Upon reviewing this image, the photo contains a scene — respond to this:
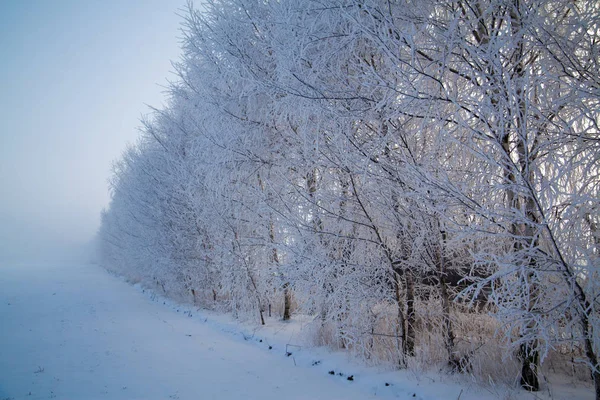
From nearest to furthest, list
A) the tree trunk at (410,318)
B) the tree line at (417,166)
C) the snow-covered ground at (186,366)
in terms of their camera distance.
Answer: the tree line at (417,166), the snow-covered ground at (186,366), the tree trunk at (410,318)

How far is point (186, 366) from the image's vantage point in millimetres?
4688

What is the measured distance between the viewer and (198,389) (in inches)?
151

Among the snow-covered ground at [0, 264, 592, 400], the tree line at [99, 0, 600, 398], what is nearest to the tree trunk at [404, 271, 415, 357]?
the tree line at [99, 0, 600, 398]

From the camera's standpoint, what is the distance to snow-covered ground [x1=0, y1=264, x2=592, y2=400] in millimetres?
3584

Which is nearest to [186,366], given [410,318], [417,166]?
[410,318]

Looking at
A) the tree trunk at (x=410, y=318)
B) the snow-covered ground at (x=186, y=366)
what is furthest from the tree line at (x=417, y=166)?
the snow-covered ground at (x=186, y=366)

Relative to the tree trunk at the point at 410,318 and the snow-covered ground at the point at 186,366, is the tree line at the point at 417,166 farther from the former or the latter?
the snow-covered ground at the point at 186,366

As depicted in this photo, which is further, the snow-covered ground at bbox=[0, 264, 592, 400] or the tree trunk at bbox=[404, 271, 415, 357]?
the tree trunk at bbox=[404, 271, 415, 357]

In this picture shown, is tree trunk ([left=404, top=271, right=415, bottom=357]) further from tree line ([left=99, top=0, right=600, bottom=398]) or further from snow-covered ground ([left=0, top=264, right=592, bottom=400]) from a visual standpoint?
snow-covered ground ([left=0, top=264, right=592, bottom=400])

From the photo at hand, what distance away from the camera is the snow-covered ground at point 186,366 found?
3.58 meters

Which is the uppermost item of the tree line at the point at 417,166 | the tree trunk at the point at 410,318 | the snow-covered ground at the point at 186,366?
the tree line at the point at 417,166

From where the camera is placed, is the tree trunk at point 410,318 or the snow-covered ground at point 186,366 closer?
the snow-covered ground at point 186,366

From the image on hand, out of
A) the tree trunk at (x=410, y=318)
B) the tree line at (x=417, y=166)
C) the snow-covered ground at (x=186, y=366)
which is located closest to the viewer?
the tree line at (x=417, y=166)

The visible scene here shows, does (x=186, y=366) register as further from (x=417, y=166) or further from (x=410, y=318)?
(x=417, y=166)
